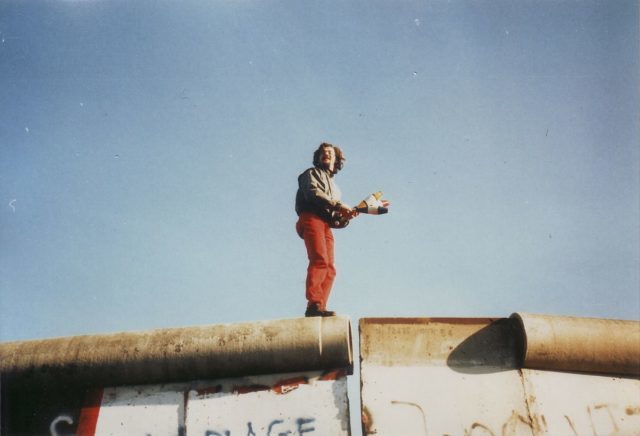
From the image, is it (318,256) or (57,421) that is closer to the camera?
(57,421)

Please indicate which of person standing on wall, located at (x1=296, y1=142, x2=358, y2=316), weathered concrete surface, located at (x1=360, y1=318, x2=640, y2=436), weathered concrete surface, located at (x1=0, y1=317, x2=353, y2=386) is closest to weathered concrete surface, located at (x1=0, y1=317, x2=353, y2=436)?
weathered concrete surface, located at (x1=0, y1=317, x2=353, y2=386)

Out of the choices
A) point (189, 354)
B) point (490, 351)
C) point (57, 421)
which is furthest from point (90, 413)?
point (490, 351)

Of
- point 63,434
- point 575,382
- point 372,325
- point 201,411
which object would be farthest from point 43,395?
point 575,382

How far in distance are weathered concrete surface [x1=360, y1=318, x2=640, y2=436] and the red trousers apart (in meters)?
0.61

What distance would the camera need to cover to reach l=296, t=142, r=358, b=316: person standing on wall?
429 cm

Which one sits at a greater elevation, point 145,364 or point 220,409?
point 145,364

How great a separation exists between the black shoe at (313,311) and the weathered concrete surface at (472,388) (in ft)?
1.54

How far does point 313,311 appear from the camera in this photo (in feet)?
13.7

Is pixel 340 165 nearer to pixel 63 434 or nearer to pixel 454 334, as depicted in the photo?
pixel 454 334

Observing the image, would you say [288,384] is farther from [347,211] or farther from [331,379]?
[347,211]

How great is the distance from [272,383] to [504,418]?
171 centimetres

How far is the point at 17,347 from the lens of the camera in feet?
12.7

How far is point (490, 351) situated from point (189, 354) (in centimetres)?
231

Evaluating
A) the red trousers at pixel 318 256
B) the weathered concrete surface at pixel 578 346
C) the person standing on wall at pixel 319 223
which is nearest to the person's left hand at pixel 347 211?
the person standing on wall at pixel 319 223
